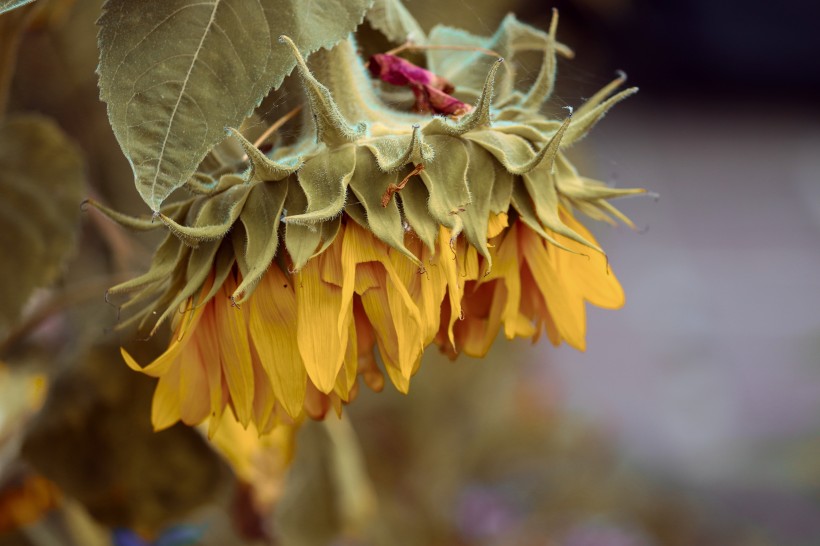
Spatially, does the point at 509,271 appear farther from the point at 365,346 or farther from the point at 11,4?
the point at 11,4

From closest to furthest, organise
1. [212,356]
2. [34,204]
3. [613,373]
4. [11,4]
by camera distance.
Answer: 1. [11,4]
2. [212,356]
3. [34,204]
4. [613,373]

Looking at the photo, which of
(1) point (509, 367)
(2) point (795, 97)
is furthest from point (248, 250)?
(2) point (795, 97)

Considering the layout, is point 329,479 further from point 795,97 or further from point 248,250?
point 795,97

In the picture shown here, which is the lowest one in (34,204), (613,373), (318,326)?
(613,373)

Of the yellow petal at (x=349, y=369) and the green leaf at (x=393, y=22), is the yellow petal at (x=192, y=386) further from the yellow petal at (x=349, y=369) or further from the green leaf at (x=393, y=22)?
the green leaf at (x=393, y=22)

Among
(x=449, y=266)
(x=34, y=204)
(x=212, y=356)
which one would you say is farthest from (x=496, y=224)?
(x=34, y=204)

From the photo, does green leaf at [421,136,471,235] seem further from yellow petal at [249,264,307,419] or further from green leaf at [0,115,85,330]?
green leaf at [0,115,85,330]

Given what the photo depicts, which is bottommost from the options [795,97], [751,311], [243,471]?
[751,311]
